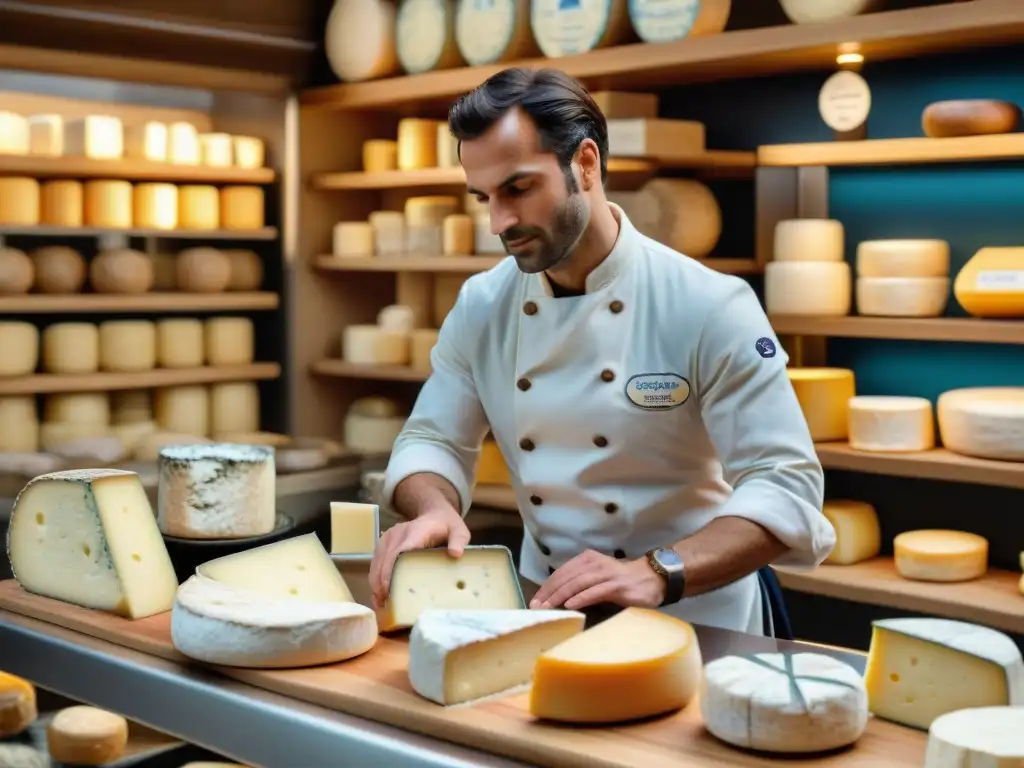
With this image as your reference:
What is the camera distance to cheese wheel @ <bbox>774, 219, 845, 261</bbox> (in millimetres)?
3590

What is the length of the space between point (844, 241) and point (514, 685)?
2633 mm

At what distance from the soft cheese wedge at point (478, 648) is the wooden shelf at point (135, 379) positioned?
2.90m

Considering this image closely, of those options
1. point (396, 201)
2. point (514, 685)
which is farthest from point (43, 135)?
point (514, 685)

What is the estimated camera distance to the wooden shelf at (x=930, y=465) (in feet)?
10.6

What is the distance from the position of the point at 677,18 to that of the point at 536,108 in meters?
1.89

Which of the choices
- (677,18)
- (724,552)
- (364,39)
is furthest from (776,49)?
(724,552)

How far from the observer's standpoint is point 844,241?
3.81m

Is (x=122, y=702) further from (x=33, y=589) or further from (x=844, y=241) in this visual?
(x=844, y=241)

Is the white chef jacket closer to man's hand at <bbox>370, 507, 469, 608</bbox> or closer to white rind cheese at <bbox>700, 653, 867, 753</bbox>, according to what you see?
man's hand at <bbox>370, 507, 469, 608</bbox>

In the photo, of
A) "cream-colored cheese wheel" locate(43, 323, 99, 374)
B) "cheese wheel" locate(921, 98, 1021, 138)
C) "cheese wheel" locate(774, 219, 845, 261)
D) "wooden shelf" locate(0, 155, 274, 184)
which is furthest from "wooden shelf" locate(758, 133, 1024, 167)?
"cream-colored cheese wheel" locate(43, 323, 99, 374)

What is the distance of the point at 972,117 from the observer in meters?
3.21

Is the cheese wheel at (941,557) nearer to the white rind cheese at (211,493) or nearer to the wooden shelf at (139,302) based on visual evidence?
the white rind cheese at (211,493)

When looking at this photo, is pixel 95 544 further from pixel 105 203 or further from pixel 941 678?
pixel 105 203

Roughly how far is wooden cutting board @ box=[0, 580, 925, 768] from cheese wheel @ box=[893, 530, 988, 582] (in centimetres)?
211
